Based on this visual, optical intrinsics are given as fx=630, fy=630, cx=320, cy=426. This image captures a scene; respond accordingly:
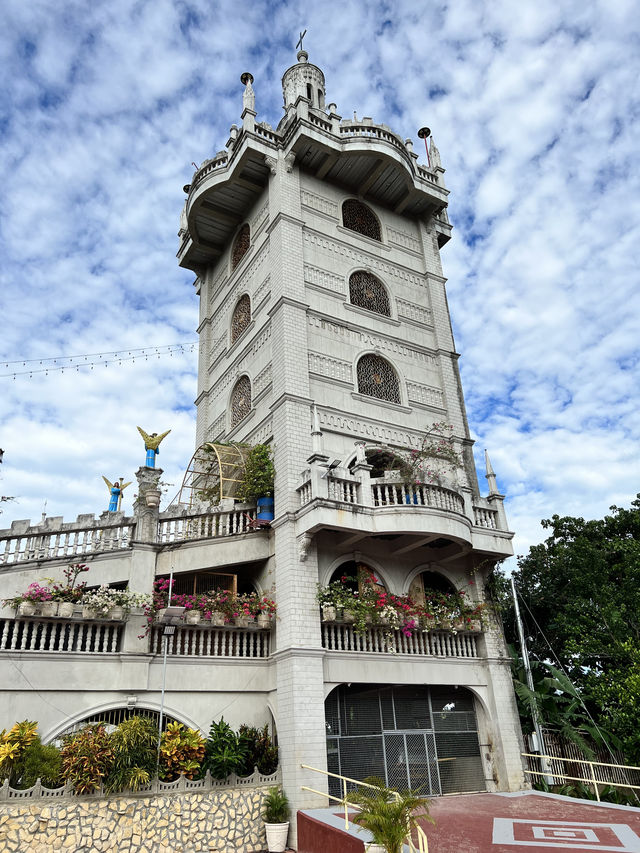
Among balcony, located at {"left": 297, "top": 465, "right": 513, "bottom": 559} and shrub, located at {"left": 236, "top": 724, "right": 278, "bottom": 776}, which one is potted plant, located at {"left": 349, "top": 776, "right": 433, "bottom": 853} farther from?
balcony, located at {"left": 297, "top": 465, "right": 513, "bottom": 559}

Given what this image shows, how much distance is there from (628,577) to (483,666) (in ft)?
18.0

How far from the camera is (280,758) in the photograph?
44.2 ft

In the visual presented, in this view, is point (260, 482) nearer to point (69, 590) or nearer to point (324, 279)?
point (69, 590)

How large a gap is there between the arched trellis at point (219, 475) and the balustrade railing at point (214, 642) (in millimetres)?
3518

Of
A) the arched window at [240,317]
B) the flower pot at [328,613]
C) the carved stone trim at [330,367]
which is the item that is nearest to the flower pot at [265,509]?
the flower pot at [328,613]

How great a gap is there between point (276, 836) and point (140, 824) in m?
2.66

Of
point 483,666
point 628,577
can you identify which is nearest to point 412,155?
point 628,577

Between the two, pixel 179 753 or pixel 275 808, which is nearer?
pixel 179 753

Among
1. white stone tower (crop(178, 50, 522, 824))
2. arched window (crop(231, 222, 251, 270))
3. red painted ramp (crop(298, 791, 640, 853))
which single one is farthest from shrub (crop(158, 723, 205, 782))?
arched window (crop(231, 222, 251, 270))

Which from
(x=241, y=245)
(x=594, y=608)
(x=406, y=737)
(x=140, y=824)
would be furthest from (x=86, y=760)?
(x=241, y=245)

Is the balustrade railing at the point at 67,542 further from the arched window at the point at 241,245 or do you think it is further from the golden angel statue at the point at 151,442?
the arched window at the point at 241,245

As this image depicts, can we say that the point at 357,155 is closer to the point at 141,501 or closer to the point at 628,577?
the point at 141,501

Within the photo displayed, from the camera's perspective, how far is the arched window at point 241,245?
74.5 feet

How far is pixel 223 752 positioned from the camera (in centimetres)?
1263
